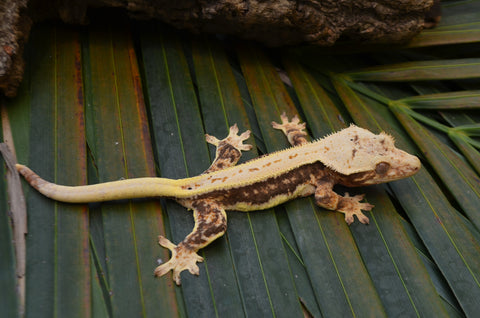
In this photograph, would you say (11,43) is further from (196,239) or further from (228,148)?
(196,239)

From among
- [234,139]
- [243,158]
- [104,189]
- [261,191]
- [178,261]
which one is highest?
[234,139]

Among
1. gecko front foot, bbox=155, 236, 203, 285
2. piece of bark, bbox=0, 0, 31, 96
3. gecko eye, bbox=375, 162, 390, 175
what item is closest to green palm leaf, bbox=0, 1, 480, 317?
gecko front foot, bbox=155, 236, 203, 285

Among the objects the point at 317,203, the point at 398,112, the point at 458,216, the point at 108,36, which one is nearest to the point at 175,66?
the point at 108,36

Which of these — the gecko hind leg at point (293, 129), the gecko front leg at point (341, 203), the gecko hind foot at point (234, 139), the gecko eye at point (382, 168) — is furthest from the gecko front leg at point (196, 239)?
the gecko eye at point (382, 168)

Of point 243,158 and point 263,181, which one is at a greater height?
point 243,158

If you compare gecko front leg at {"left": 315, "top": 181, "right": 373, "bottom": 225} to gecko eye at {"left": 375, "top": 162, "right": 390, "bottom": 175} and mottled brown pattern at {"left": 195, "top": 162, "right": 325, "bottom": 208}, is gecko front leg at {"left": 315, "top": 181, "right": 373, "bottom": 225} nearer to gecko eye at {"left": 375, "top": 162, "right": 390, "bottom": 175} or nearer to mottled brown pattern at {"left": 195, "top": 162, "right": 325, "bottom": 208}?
mottled brown pattern at {"left": 195, "top": 162, "right": 325, "bottom": 208}

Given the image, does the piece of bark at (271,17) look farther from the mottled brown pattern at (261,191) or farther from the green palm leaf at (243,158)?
the mottled brown pattern at (261,191)

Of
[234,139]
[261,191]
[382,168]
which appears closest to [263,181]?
[261,191]
